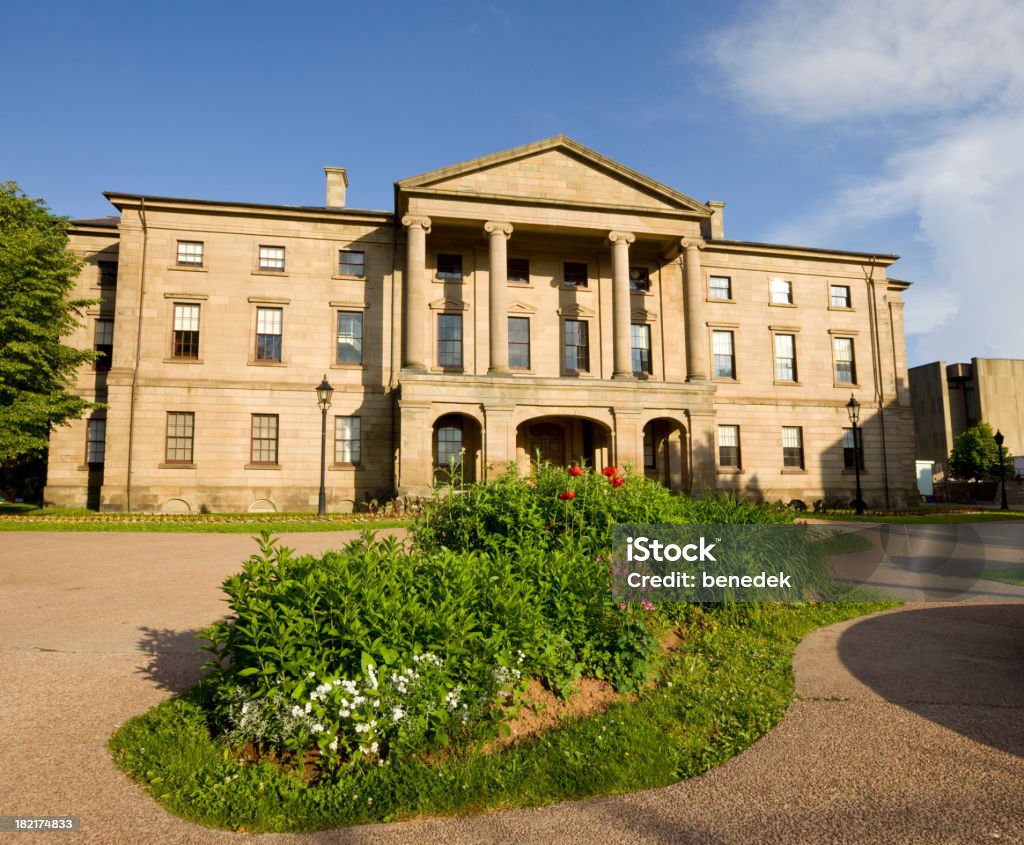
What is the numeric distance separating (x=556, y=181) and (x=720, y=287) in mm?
11039

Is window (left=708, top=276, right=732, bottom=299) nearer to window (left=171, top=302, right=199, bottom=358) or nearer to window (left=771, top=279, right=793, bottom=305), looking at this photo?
window (left=771, top=279, right=793, bottom=305)

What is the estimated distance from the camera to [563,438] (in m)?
30.9

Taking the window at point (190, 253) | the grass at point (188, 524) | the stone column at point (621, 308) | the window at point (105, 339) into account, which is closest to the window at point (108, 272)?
the window at point (105, 339)

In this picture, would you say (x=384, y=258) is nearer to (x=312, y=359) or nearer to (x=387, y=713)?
(x=312, y=359)

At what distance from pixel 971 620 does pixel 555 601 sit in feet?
19.5

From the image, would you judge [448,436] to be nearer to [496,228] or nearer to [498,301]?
[498,301]

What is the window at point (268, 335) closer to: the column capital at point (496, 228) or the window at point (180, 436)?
the window at point (180, 436)

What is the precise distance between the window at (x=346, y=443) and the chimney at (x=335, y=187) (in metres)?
11.3

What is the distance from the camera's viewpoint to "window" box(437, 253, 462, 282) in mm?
30156

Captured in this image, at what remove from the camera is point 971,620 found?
8008mm

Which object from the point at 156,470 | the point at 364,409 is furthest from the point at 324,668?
the point at 156,470

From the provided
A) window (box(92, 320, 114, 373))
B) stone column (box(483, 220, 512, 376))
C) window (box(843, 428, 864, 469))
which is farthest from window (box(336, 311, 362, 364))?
window (box(843, 428, 864, 469))

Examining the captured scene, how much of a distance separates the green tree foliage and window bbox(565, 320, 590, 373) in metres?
20.7

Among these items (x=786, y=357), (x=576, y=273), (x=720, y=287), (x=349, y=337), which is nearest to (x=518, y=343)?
(x=576, y=273)
